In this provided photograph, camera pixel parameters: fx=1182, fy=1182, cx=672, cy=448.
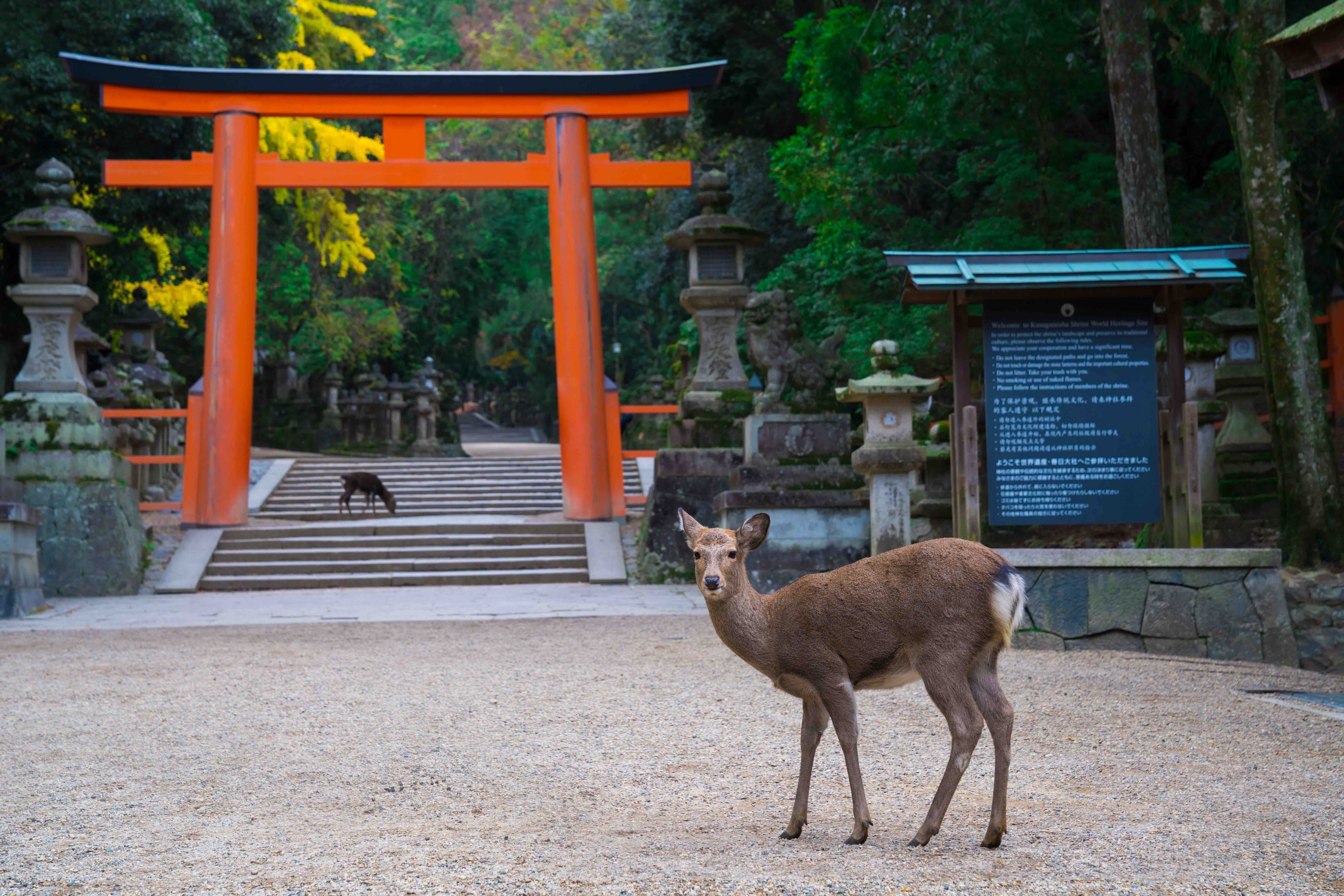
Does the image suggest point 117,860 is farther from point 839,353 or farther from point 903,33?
point 839,353

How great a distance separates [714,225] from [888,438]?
4.56m

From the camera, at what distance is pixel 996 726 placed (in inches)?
131

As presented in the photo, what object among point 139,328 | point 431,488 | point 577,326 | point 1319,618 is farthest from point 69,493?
point 1319,618

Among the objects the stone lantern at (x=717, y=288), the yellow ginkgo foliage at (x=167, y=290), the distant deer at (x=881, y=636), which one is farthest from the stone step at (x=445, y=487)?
the distant deer at (x=881, y=636)

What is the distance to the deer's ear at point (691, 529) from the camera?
3.47 m

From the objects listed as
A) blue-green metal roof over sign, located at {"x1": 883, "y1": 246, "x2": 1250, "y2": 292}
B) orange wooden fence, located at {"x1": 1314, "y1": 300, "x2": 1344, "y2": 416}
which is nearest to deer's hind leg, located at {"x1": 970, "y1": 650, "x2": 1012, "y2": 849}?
blue-green metal roof over sign, located at {"x1": 883, "y1": 246, "x2": 1250, "y2": 292}

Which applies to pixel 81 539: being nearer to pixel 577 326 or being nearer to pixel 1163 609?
pixel 577 326

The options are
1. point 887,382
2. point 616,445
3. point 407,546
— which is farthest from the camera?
point 616,445

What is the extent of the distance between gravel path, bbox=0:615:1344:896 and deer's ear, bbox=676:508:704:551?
2.80ft

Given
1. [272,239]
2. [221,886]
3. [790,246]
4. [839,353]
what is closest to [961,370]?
[221,886]

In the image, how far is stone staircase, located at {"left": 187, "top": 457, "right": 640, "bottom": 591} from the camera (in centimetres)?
1188

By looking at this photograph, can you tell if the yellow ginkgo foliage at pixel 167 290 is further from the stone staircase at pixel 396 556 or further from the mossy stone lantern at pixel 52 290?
the stone staircase at pixel 396 556

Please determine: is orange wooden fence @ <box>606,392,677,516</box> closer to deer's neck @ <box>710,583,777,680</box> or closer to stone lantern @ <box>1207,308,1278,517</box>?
stone lantern @ <box>1207,308,1278,517</box>

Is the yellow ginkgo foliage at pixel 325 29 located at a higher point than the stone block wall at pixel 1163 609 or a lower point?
higher
